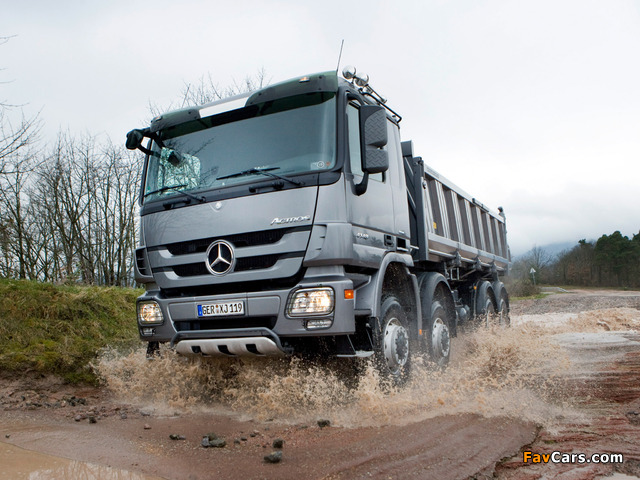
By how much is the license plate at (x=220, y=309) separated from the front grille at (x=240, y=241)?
19.3 inches

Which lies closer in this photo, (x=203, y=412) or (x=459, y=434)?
(x=459, y=434)

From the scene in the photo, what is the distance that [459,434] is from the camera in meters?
3.73

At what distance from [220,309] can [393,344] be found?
5.29 feet

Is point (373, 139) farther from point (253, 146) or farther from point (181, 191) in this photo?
point (181, 191)

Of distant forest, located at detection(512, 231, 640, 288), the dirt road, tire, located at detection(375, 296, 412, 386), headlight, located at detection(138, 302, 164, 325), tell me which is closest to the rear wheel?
the dirt road

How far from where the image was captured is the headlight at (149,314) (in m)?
4.81

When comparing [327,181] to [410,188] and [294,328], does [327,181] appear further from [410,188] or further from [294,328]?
[410,188]

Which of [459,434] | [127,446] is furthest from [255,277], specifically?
[459,434]

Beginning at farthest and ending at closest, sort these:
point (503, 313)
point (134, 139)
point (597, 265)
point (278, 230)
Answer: point (597, 265) → point (503, 313) → point (134, 139) → point (278, 230)

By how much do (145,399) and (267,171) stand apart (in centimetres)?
267

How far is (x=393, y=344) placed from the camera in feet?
15.9

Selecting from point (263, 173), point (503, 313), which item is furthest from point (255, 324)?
point (503, 313)
